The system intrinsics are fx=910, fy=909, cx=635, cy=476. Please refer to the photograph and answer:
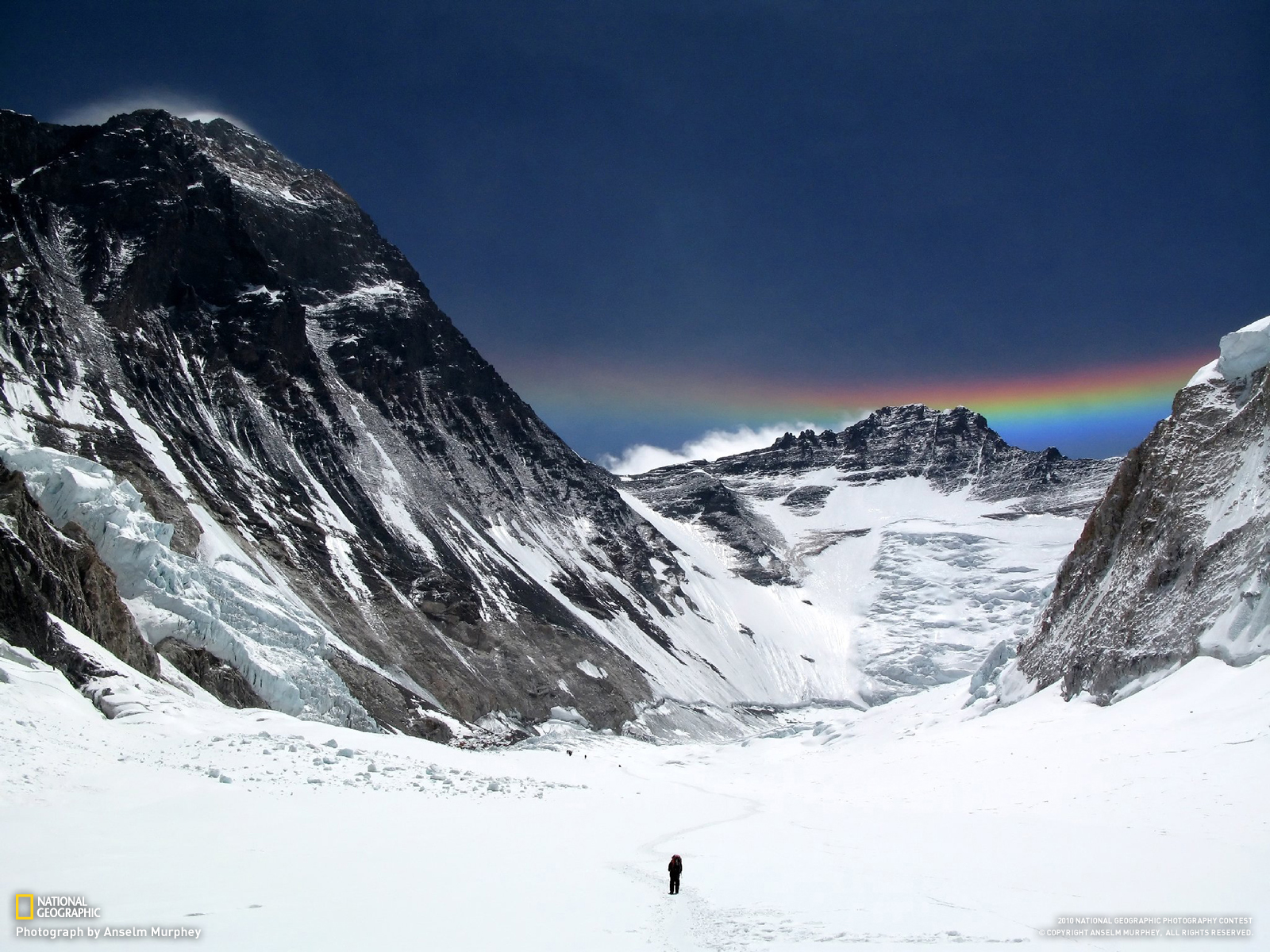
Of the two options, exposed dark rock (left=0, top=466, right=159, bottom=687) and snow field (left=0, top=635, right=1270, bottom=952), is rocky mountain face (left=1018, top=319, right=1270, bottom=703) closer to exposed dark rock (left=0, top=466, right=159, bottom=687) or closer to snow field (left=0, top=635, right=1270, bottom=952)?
snow field (left=0, top=635, right=1270, bottom=952)

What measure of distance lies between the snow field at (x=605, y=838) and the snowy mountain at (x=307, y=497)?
1258cm

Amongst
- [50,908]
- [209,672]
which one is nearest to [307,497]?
[209,672]

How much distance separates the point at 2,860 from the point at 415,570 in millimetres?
86100

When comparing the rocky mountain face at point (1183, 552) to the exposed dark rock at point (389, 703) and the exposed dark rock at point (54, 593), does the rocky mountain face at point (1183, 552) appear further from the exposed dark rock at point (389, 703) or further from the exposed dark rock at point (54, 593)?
the exposed dark rock at point (389, 703)

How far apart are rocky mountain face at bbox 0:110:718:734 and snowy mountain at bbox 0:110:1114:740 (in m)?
0.38

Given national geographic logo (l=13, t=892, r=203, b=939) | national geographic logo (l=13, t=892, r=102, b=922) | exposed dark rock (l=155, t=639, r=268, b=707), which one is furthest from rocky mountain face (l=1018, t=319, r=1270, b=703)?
exposed dark rock (l=155, t=639, r=268, b=707)

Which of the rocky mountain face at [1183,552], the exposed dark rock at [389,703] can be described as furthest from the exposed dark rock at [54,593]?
the rocky mountain face at [1183,552]

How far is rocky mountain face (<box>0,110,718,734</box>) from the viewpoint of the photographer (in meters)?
70.1

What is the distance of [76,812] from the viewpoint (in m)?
17.3

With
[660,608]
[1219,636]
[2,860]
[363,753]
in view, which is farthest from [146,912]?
[660,608]

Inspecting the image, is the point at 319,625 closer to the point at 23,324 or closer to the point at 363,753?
the point at 23,324

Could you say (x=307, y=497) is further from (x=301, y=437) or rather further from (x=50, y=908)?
(x=50, y=908)

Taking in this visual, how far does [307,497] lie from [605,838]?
263 feet

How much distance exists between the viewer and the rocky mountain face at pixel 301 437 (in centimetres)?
7006
